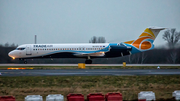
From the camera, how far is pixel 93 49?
148ft

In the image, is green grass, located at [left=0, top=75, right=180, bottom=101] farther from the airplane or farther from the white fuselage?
the white fuselage

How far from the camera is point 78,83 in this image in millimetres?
18500

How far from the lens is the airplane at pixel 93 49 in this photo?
148 feet

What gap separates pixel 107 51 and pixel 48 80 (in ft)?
85.4

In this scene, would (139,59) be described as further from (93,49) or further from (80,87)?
(80,87)

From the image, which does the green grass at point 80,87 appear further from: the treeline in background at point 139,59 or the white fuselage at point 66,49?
the treeline in background at point 139,59

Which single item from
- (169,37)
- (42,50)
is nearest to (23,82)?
(42,50)

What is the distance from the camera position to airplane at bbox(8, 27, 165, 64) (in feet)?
148

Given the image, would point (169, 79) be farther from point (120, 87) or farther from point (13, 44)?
point (13, 44)

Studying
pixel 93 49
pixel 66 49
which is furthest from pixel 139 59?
pixel 66 49

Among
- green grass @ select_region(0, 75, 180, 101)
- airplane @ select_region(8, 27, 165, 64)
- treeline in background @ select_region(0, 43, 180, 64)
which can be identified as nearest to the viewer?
green grass @ select_region(0, 75, 180, 101)

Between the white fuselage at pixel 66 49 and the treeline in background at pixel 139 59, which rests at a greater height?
the white fuselage at pixel 66 49

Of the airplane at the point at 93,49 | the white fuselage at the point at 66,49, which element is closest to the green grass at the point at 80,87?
the airplane at the point at 93,49

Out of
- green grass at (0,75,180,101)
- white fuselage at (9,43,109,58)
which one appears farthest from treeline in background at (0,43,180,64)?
green grass at (0,75,180,101)
